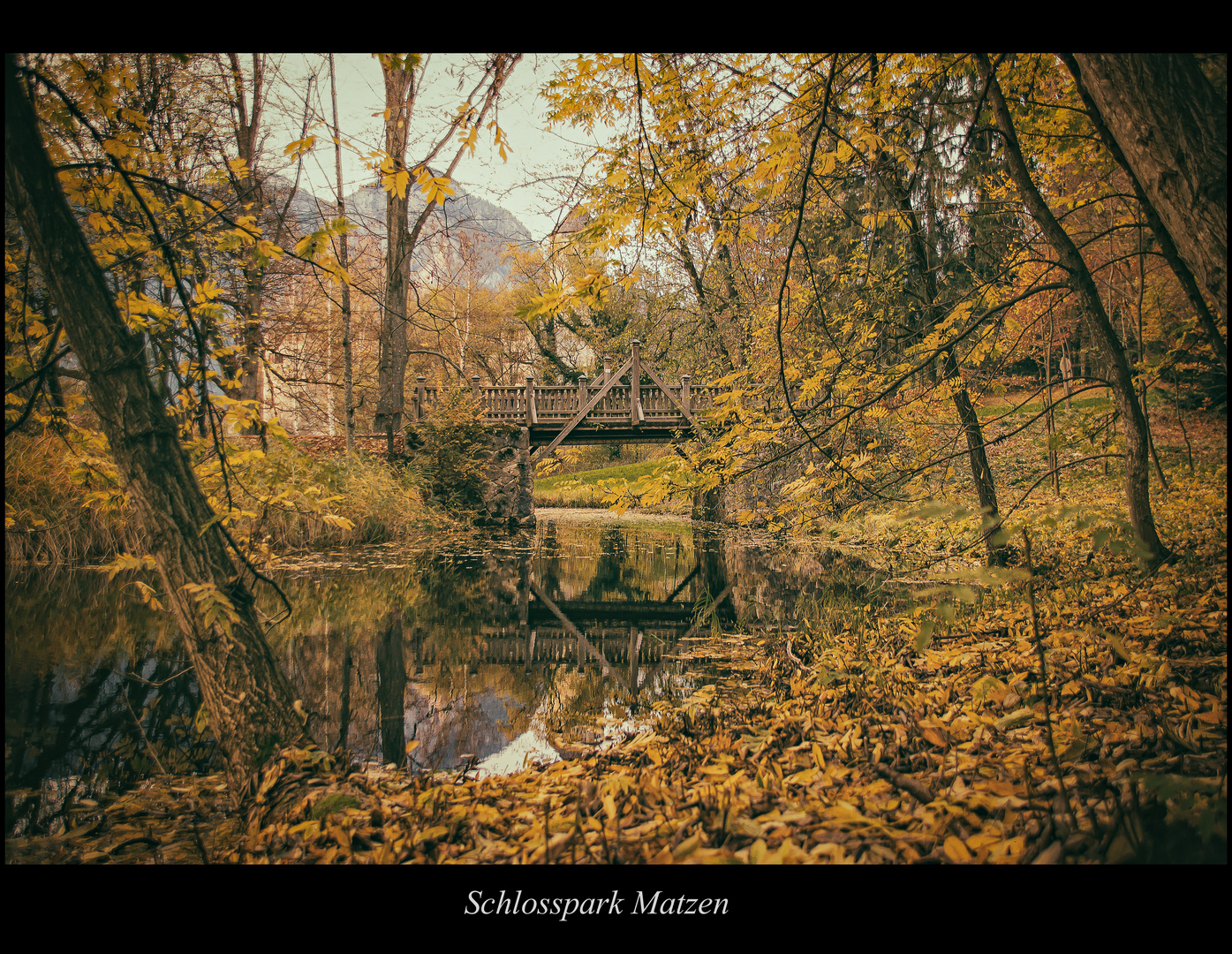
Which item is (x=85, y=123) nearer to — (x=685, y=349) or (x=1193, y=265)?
(x=1193, y=265)

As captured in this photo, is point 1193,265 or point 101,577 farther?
point 101,577

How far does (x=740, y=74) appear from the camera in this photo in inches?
105

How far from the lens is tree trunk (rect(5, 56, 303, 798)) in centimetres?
221

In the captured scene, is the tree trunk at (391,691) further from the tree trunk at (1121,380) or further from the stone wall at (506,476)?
the stone wall at (506,476)

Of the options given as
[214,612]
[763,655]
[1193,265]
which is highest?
[1193,265]

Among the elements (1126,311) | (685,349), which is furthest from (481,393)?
(1126,311)

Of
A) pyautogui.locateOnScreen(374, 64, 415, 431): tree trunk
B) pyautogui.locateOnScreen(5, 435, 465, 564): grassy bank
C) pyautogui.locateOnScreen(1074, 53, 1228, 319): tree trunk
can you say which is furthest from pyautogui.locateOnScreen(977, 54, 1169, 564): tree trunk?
pyautogui.locateOnScreen(374, 64, 415, 431): tree trunk

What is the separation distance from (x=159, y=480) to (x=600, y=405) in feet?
42.7

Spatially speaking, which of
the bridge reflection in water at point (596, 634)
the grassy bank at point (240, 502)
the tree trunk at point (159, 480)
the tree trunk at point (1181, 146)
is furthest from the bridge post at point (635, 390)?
the tree trunk at point (1181, 146)

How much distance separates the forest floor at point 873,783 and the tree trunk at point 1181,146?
2.97ft

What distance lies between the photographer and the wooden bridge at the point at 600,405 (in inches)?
567

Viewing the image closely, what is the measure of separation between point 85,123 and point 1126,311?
7.07 metres

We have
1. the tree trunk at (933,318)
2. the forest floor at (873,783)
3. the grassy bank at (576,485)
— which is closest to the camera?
the forest floor at (873,783)

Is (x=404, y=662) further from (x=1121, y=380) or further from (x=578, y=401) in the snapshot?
(x=578, y=401)
